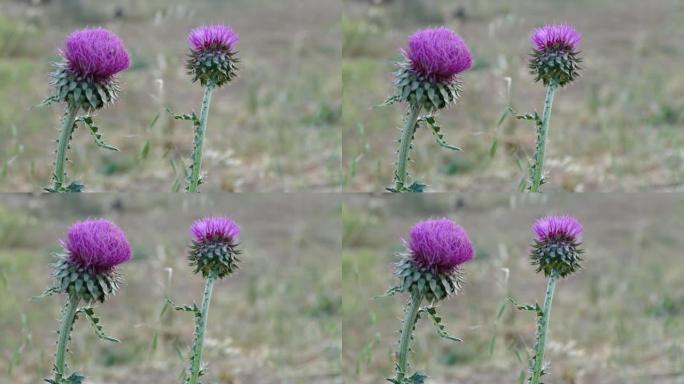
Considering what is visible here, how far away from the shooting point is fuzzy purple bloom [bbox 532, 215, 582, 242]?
19.1 ft

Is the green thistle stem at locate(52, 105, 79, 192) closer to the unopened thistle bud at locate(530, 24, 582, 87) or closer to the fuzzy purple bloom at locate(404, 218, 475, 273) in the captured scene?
the fuzzy purple bloom at locate(404, 218, 475, 273)

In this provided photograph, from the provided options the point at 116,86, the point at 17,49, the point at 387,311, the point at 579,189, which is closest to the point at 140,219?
the point at 17,49

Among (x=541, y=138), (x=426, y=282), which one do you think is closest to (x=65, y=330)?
(x=426, y=282)

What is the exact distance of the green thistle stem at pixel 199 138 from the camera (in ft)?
19.9

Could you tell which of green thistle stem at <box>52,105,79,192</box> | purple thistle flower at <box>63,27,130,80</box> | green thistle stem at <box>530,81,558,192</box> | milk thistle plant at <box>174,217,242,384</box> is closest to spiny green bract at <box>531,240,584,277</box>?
green thistle stem at <box>530,81,558,192</box>

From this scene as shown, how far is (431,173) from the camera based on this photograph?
24.5ft

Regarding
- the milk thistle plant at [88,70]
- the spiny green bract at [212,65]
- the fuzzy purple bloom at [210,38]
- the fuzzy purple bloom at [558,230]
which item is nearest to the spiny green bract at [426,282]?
the fuzzy purple bloom at [558,230]

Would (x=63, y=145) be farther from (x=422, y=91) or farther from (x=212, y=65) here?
(x=422, y=91)

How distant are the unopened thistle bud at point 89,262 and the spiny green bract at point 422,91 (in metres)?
1.63

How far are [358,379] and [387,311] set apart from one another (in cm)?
64

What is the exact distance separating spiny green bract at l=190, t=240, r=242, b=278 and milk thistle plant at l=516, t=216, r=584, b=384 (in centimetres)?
156

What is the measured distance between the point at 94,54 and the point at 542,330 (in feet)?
9.09

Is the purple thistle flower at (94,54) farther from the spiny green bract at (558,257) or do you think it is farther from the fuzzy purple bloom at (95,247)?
the spiny green bract at (558,257)

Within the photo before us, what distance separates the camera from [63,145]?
602 cm
